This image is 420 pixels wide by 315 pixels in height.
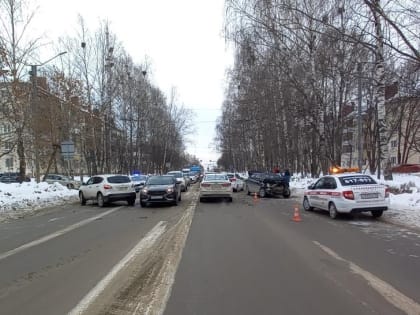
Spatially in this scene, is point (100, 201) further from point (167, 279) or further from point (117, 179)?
point (167, 279)

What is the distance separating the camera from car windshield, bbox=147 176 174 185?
2423 centimetres

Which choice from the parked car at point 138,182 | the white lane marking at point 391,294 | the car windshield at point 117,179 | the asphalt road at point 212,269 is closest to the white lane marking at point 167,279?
the asphalt road at point 212,269

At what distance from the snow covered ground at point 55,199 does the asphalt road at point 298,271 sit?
2.94 meters

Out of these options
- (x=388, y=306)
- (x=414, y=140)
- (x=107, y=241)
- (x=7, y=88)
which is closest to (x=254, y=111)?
(x=414, y=140)

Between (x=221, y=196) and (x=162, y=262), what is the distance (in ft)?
57.3

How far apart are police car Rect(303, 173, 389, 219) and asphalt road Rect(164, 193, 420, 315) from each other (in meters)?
1.90

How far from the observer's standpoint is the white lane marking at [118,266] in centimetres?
601

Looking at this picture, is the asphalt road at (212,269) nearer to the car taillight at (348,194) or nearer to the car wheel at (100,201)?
the car taillight at (348,194)

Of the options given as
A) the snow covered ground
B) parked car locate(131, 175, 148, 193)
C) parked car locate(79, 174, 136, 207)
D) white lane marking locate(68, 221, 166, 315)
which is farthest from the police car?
parked car locate(131, 175, 148, 193)

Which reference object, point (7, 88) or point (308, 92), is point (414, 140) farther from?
point (7, 88)

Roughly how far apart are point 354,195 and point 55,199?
18382 mm

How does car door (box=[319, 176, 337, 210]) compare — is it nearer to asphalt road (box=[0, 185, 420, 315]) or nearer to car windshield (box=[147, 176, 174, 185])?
asphalt road (box=[0, 185, 420, 315])

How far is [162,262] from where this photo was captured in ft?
28.9

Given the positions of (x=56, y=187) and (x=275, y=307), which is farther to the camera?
(x=56, y=187)
